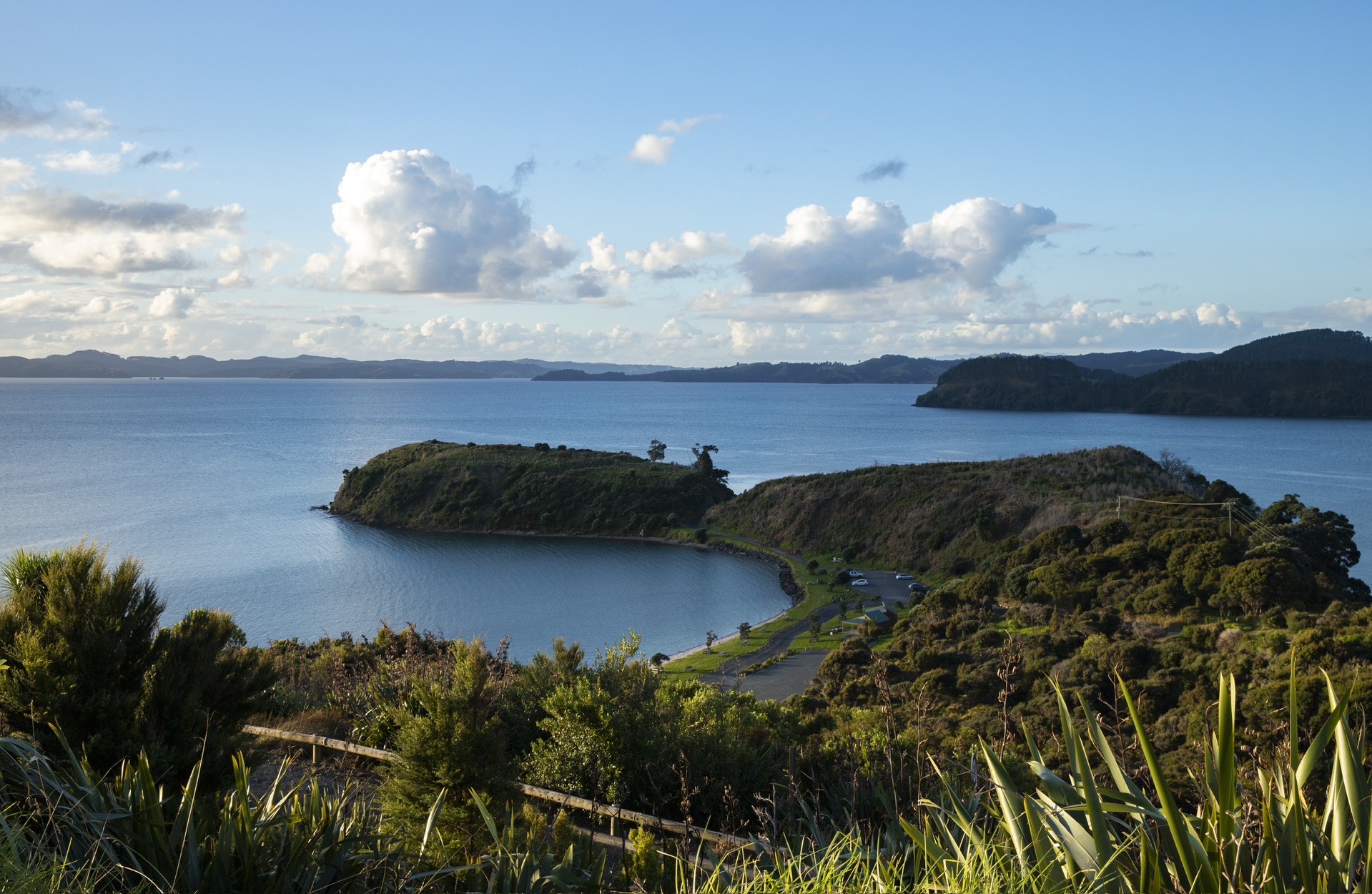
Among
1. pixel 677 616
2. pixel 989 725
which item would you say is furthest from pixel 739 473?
pixel 989 725

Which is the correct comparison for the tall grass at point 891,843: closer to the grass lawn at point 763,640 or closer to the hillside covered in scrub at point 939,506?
the grass lawn at point 763,640

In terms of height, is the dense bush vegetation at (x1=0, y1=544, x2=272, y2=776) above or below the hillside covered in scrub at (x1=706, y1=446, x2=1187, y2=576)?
above

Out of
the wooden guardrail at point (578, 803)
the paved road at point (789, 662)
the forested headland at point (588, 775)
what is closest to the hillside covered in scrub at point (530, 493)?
the paved road at point (789, 662)

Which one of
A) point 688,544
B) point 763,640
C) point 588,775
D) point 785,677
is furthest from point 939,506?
point 588,775

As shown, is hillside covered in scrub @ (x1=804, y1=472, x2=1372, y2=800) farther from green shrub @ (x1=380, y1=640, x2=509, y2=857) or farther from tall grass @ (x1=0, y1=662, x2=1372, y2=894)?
tall grass @ (x1=0, y1=662, x2=1372, y2=894)

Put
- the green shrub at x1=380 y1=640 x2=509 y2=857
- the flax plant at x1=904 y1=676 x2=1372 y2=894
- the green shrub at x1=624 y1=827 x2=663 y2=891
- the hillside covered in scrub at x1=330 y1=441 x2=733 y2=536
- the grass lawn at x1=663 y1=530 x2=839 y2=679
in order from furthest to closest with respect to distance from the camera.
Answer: the hillside covered in scrub at x1=330 y1=441 x2=733 y2=536
the grass lawn at x1=663 y1=530 x2=839 y2=679
the green shrub at x1=380 y1=640 x2=509 y2=857
the green shrub at x1=624 y1=827 x2=663 y2=891
the flax plant at x1=904 y1=676 x2=1372 y2=894

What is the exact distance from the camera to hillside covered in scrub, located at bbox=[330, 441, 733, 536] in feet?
188

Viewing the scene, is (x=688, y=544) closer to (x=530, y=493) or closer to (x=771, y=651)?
(x=530, y=493)

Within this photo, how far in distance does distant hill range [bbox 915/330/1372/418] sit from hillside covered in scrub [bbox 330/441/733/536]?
11435 cm

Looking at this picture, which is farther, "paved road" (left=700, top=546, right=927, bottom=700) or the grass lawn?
the grass lawn

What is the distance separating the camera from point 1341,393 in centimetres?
13588

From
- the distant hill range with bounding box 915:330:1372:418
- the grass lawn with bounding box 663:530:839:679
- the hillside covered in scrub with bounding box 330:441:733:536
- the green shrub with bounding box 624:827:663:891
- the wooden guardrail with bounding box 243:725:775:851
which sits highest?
the distant hill range with bounding box 915:330:1372:418

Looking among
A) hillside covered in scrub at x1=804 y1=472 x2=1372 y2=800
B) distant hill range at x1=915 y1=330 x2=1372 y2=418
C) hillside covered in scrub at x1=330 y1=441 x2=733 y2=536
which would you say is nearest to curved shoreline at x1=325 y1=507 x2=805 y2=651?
hillside covered in scrub at x1=330 y1=441 x2=733 y2=536

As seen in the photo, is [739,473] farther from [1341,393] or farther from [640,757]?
[1341,393]
